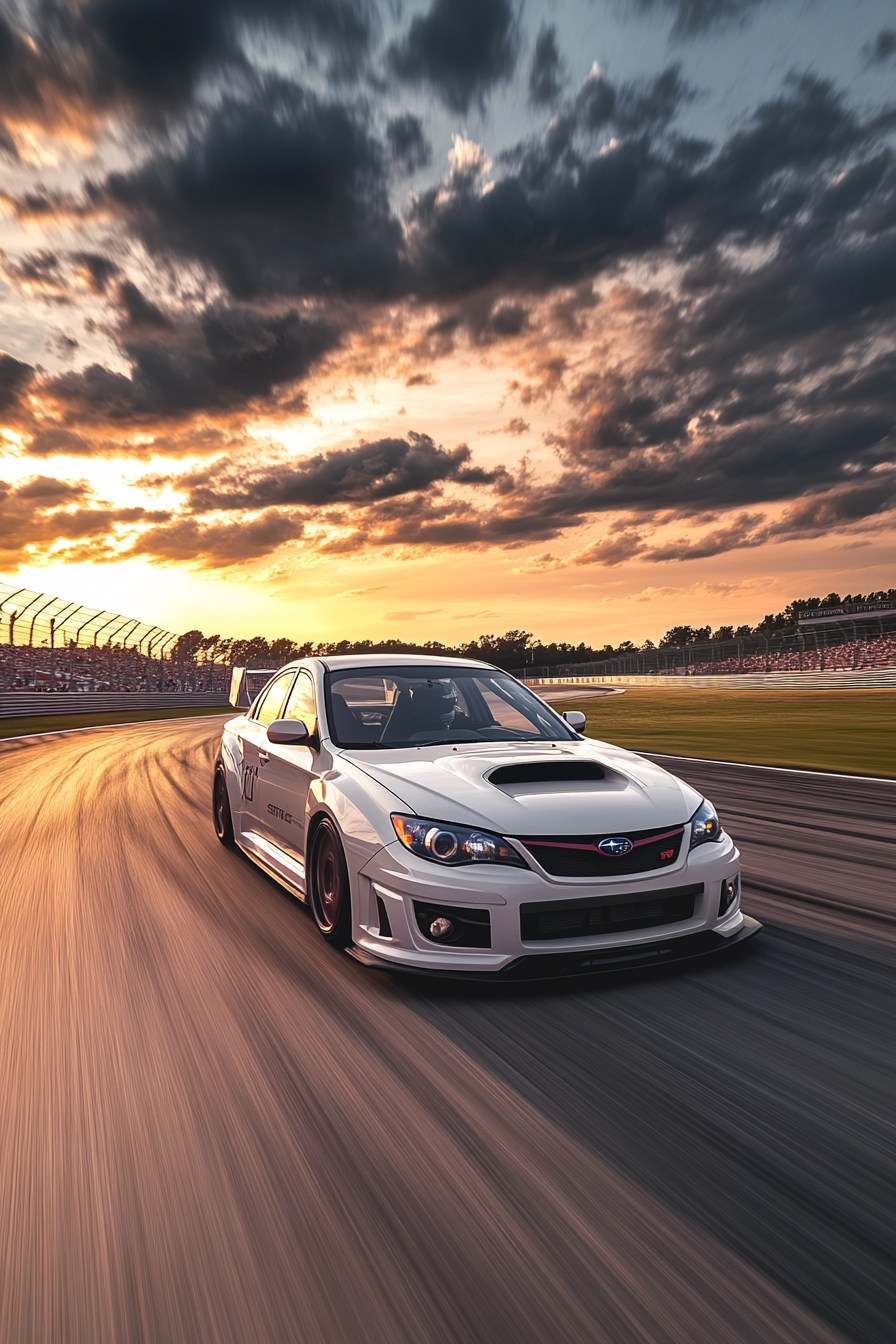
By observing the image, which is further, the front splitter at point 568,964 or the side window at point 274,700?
the side window at point 274,700

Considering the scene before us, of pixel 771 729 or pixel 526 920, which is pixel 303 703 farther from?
pixel 771 729

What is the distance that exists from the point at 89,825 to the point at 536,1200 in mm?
7363

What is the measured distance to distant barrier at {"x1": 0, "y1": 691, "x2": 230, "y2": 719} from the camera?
3338 cm

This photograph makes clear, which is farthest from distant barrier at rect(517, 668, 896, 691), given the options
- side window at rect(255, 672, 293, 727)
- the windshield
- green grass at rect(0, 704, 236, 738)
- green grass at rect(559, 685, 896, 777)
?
side window at rect(255, 672, 293, 727)

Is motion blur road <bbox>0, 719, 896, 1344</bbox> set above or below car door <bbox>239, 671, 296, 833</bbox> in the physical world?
below

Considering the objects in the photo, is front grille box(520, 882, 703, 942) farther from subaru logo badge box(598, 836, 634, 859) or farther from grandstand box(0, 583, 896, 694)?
grandstand box(0, 583, 896, 694)

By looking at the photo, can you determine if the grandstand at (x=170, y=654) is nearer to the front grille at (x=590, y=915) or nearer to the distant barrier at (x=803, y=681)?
the distant barrier at (x=803, y=681)

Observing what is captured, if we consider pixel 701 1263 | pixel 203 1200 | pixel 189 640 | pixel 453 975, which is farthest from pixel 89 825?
pixel 189 640

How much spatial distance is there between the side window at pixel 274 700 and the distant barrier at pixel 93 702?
95.8ft

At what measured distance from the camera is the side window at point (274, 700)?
21.3 feet

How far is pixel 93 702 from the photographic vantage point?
130ft

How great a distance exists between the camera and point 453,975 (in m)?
3.78

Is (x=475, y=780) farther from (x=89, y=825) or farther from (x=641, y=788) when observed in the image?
(x=89, y=825)

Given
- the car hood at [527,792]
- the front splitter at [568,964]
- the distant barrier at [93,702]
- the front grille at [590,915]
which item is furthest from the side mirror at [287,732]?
the distant barrier at [93,702]
